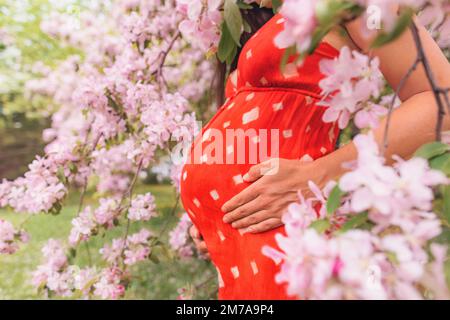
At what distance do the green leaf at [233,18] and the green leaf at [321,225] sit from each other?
0.50m

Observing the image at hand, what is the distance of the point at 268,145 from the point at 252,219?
0.64 ft

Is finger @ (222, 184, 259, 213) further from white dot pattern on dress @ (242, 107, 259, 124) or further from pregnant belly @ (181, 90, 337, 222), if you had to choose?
white dot pattern on dress @ (242, 107, 259, 124)

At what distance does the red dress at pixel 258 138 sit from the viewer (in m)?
1.25

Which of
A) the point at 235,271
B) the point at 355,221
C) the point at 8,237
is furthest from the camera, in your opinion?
the point at 8,237

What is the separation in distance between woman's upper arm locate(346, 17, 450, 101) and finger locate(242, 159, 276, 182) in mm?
340

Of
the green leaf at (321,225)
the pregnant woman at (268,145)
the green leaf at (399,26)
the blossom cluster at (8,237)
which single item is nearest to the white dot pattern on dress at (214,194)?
the pregnant woman at (268,145)

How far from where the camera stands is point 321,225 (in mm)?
744

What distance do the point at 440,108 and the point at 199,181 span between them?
78 centimetres

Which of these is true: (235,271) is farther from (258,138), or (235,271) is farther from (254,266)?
(258,138)

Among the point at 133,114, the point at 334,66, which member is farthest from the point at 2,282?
the point at 334,66

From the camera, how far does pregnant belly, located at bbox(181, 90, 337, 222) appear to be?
1.29m

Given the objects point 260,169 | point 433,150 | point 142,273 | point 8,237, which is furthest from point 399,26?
point 142,273

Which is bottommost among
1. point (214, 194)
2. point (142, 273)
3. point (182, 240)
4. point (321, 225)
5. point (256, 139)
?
point (321, 225)

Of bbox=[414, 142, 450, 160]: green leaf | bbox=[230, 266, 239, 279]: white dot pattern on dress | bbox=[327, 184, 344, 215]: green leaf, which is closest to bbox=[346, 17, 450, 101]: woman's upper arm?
bbox=[414, 142, 450, 160]: green leaf
